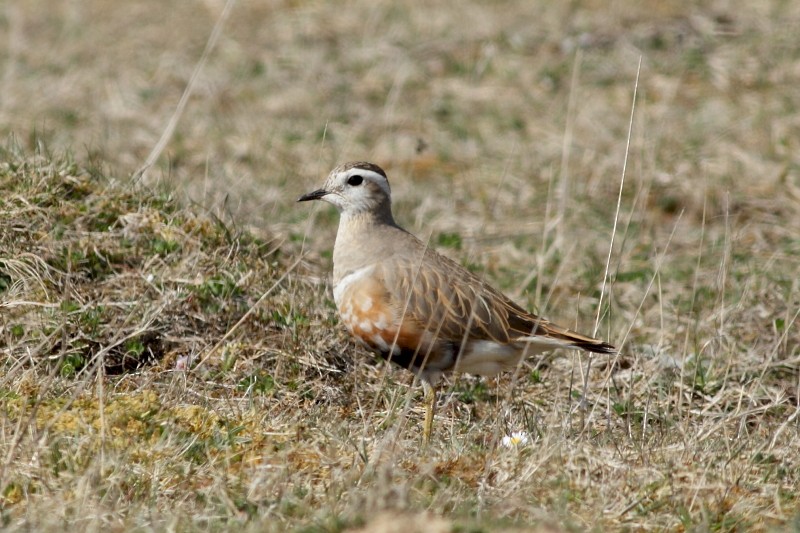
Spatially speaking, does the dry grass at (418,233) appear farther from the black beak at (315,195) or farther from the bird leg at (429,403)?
the black beak at (315,195)

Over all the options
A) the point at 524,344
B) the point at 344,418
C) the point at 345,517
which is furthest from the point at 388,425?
the point at 345,517

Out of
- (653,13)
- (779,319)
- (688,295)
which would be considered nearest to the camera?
(779,319)

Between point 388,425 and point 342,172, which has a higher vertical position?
point 342,172

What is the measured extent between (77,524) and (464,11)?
10128 mm

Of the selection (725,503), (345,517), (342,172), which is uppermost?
(342,172)

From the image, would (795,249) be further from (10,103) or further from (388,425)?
(10,103)

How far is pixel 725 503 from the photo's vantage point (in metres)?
4.59

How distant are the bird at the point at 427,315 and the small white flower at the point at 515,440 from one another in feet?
1.48

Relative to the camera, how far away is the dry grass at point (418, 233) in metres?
4.60

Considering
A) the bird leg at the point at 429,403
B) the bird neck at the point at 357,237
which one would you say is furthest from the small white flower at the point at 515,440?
the bird neck at the point at 357,237

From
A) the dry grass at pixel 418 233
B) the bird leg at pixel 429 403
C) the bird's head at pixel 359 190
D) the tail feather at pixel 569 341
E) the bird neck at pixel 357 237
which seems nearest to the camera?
the dry grass at pixel 418 233

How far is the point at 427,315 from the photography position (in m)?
5.77

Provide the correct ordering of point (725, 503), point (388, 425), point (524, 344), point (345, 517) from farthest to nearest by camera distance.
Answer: point (524, 344)
point (388, 425)
point (725, 503)
point (345, 517)

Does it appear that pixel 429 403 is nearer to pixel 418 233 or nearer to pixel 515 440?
pixel 515 440
